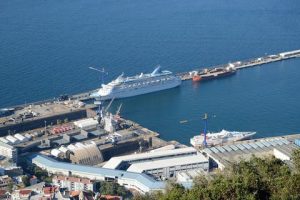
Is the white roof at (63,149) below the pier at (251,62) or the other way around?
below

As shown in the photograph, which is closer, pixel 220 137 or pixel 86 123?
pixel 220 137

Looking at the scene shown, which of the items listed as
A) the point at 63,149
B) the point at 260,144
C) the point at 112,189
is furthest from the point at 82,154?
the point at 260,144

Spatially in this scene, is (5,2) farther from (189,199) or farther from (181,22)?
(189,199)

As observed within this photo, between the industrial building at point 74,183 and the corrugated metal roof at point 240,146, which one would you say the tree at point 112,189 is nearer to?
the industrial building at point 74,183

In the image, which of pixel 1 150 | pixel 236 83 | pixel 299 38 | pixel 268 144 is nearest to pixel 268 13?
pixel 299 38

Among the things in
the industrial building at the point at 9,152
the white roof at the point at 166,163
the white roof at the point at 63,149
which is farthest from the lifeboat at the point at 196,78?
the industrial building at the point at 9,152

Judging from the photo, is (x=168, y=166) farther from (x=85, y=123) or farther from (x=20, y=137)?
(x=20, y=137)
